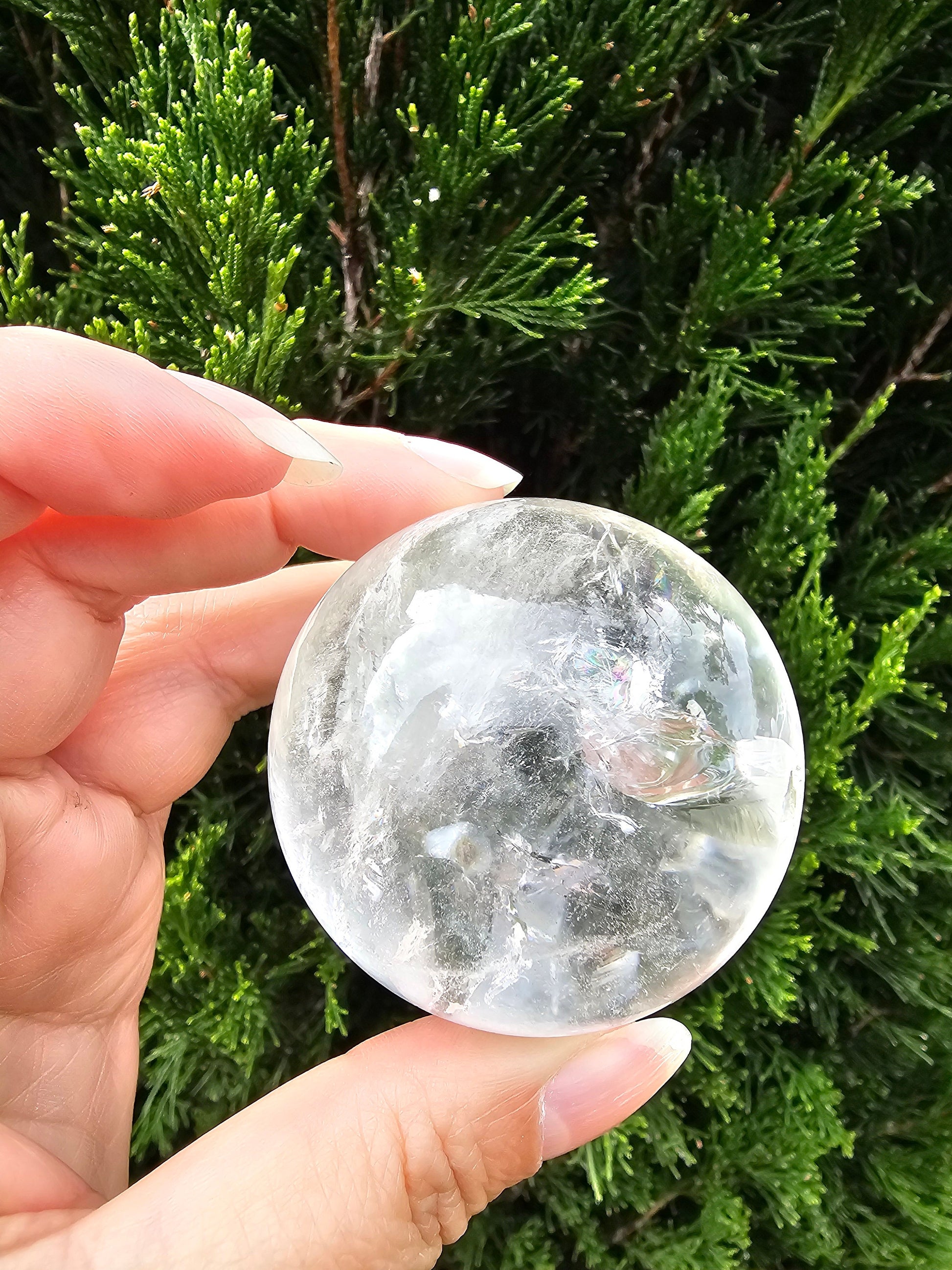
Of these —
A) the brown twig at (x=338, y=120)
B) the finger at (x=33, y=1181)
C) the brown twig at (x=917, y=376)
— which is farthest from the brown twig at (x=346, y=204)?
the finger at (x=33, y=1181)

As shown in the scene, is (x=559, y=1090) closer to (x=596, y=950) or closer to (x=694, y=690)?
(x=596, y=950)

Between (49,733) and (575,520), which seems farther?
(49,733)

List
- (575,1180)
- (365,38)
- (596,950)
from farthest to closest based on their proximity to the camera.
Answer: (575,1180) < (365,38) < (596,950)

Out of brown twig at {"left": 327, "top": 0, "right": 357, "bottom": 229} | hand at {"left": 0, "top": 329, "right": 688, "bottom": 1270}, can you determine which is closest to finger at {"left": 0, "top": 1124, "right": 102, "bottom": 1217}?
hand at {"left": 0, "top": 329, "right": 688, "bottom": 1270}

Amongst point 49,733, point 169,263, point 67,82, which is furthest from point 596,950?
point 67,82

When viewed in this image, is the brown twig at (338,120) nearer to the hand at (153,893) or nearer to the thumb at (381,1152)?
the hand at (153,893)

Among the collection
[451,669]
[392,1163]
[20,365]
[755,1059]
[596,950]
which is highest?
[20,365]
